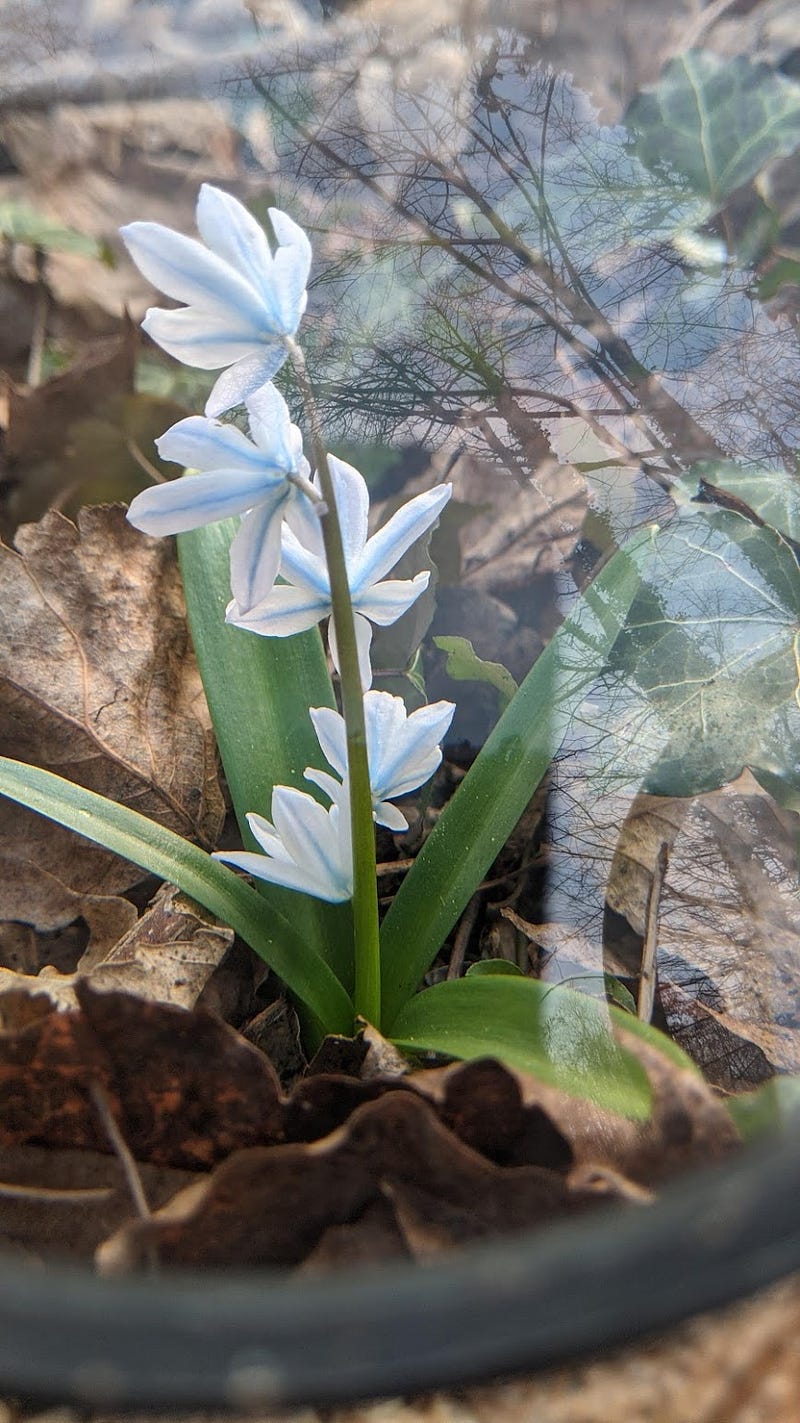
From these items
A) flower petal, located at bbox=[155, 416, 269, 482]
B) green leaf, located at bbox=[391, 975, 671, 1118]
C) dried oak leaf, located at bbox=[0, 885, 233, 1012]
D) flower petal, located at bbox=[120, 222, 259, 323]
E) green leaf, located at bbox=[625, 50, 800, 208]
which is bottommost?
green leaf, located at bbox=[391, 975, 671, 1118]

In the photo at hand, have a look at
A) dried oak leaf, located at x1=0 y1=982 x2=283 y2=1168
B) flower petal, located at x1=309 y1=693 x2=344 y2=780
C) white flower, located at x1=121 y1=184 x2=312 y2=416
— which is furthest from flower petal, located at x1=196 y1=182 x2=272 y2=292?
dried oak leaf, located at x1=0 y1=982 x2=283 y2=1168

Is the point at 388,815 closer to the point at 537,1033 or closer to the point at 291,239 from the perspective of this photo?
the point at 537,1033

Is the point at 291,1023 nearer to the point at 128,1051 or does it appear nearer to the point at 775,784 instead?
the point at 128,1051

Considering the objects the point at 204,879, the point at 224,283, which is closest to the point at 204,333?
the point at 224,283

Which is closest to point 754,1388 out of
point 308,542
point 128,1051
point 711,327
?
point 128,1051

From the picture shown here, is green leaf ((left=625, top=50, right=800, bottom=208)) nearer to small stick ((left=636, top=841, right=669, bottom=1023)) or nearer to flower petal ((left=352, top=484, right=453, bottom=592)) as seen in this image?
flower petal ((left=352, top=484, right=453, bottom=592))
